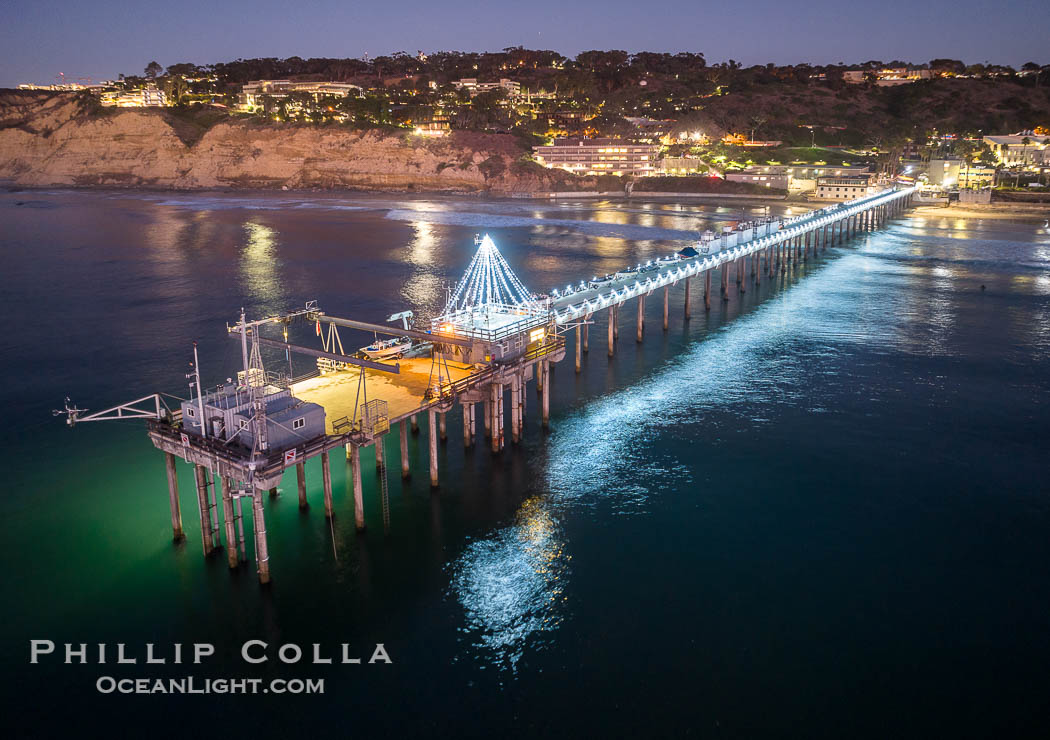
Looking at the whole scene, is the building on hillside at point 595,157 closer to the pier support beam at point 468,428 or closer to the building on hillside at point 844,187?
the building on hillside at point 844,187

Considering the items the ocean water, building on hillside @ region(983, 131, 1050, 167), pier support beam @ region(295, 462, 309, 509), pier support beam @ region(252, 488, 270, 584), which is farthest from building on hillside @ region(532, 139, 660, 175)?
pier support beam @ region(252, 488, 270, 584)

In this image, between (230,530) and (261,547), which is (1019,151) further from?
(230,530)

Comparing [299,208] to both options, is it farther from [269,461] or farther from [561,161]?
[269,461]

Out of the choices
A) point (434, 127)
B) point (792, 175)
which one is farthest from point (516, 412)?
point (434, 127)

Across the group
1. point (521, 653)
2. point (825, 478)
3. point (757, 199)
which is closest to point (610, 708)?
point (521, 653)

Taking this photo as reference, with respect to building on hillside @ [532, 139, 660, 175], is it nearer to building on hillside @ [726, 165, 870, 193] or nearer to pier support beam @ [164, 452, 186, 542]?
building on hillside @ [726, 165, 870, 193]

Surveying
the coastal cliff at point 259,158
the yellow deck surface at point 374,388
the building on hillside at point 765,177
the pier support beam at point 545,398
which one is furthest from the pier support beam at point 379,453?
the coastal cliff at point 259,158
